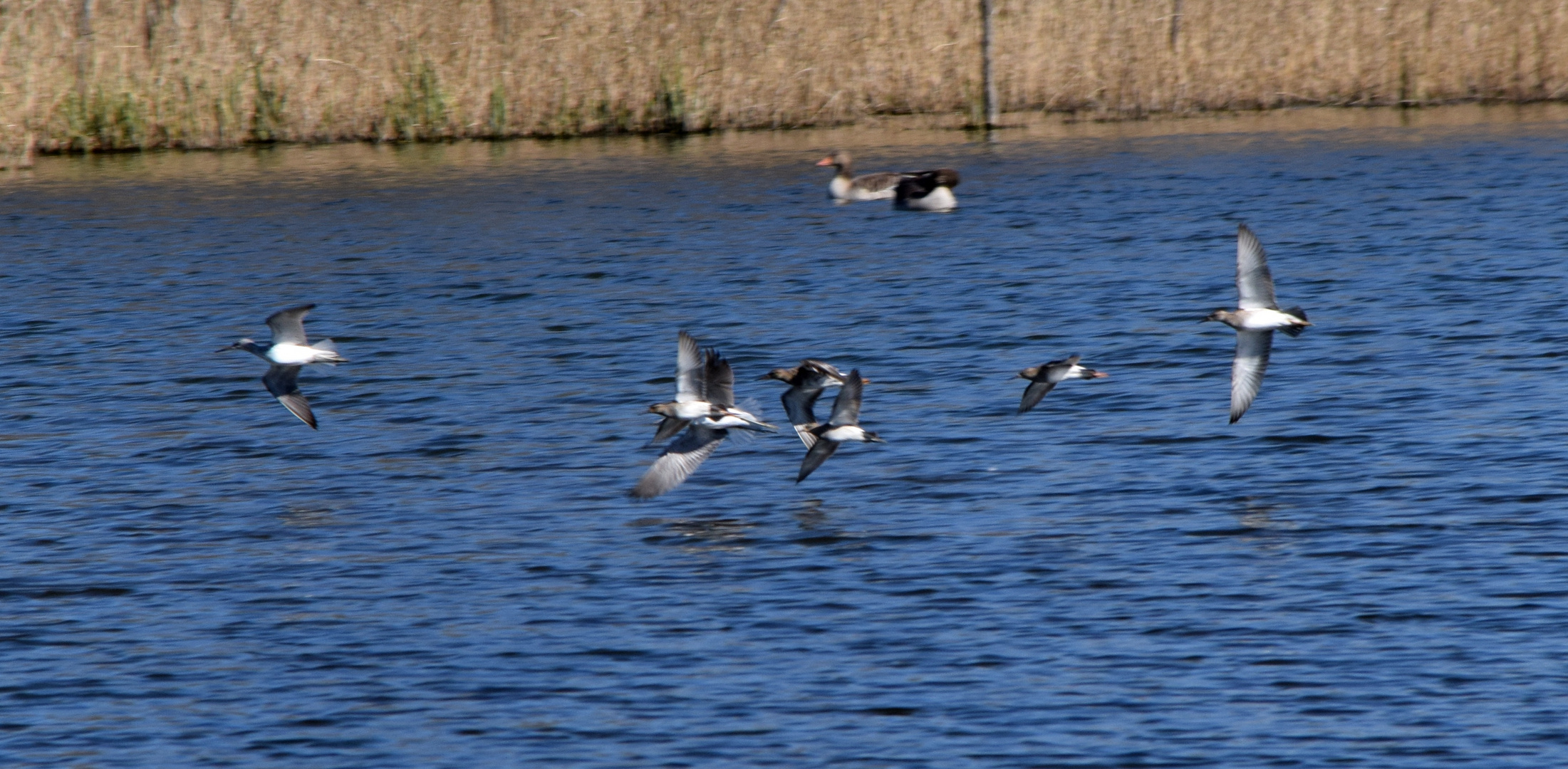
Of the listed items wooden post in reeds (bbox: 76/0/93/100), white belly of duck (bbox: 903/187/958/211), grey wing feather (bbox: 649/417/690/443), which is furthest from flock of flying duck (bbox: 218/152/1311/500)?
wooden post in reeds (bbox: 76/0/93/100)

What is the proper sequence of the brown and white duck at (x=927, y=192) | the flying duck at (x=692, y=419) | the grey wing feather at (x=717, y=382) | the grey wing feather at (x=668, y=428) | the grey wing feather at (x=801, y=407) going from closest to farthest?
the flying duck at (x=692, y=419), the grey wing feather at (x=717, y=382), the grey wing feather at (x=668, y=428), the grey wing feather at (x=801, y=407), the brown and white duck at (x=927, y=192)

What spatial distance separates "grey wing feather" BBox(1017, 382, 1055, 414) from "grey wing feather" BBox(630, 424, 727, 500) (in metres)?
2.10

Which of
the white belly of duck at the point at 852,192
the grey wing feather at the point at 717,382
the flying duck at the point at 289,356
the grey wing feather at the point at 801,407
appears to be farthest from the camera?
the white belly of duck at the point at 852,192

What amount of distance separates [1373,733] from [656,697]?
134 inches

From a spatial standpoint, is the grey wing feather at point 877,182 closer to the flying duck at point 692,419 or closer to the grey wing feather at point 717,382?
the flying duck at point 692,419

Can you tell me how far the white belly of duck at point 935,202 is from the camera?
27.2 m

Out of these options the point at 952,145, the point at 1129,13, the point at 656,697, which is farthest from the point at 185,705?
the point at 1129,13

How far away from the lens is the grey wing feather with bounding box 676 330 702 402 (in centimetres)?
1300

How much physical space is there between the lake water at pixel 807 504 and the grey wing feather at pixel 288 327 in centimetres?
104

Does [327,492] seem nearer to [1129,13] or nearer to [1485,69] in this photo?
[1129,13]

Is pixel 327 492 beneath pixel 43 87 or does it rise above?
beneath

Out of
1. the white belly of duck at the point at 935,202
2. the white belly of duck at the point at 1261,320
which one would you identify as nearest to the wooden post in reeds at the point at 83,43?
the white belly of duck at the point at 935,202

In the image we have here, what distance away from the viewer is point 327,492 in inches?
567

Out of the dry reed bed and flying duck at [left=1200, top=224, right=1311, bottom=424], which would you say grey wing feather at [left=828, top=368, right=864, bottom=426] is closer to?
flying duck at [left=1200, top=224, right=1311, bottom=424]
